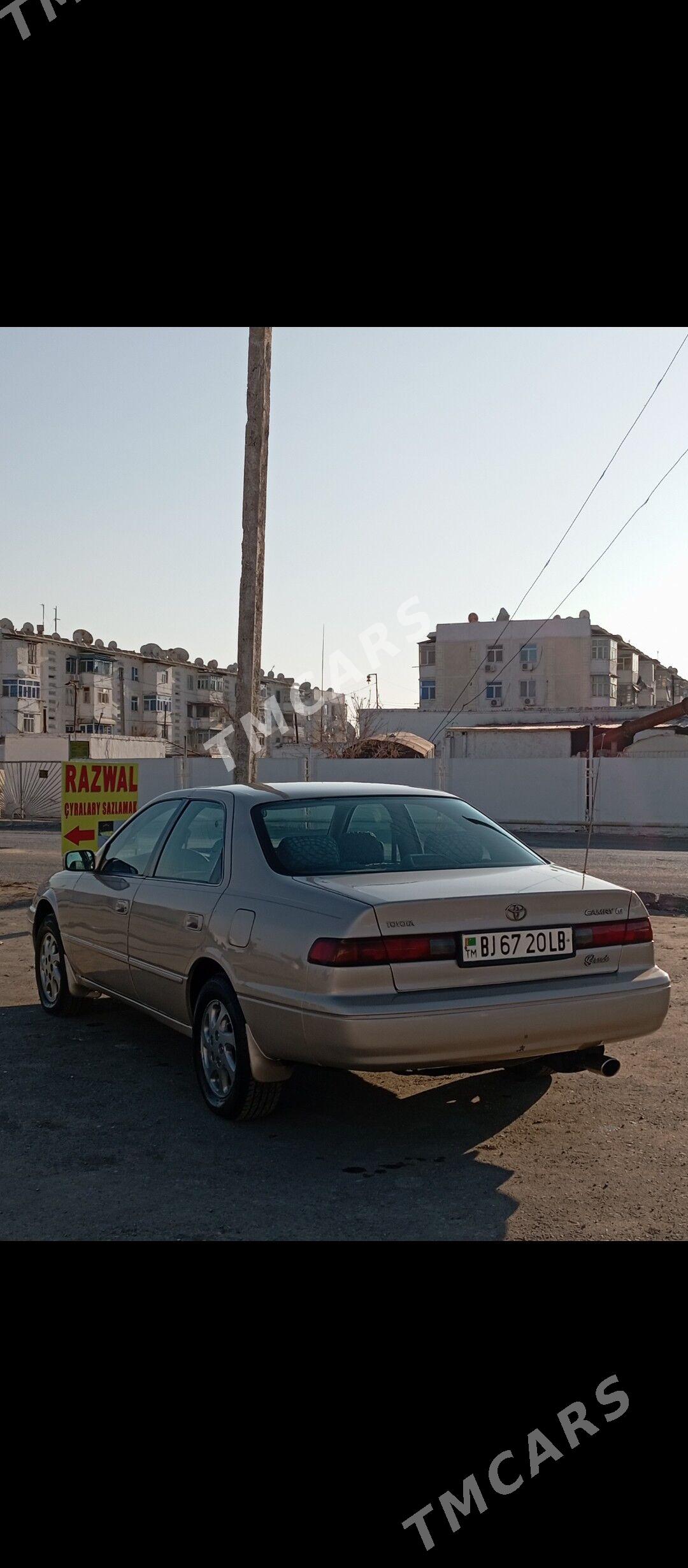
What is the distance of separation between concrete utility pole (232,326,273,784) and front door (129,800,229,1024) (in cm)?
642

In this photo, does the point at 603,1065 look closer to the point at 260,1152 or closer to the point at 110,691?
the point at 260,1152

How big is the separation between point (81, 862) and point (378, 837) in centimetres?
235

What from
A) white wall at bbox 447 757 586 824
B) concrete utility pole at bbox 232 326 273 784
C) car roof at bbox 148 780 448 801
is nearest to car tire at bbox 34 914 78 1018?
car roof at bbox 148 780 448 801

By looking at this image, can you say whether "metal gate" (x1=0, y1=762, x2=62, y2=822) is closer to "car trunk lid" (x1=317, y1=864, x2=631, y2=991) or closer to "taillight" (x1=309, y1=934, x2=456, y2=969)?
"car trunk lid" (x1=317, y1=864, x2=631, y2=991)

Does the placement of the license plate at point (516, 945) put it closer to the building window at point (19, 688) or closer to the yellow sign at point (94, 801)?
the yellow sign at point (94, 801)

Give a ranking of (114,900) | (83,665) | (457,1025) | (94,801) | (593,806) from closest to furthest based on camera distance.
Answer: (457,1025)
(114,900)
(94,801)
(593,806)
(83,665)

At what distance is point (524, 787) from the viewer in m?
31.4

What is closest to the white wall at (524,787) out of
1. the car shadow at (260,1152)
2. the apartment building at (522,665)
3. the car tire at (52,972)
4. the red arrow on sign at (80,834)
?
the red arrow on sign at (80,834)

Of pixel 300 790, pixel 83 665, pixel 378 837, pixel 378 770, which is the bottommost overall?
pixel 378 837

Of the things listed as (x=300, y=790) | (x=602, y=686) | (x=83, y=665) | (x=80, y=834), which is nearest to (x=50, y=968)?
(x=300, y=790)

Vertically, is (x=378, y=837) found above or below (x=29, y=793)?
above

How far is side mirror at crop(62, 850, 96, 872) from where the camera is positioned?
24.0ft
